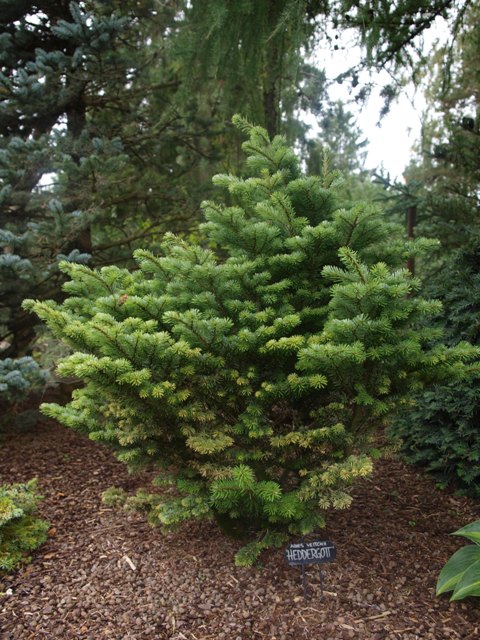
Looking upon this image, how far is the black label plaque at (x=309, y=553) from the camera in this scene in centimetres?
226

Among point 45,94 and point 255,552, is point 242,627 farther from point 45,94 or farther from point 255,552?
point 45,94

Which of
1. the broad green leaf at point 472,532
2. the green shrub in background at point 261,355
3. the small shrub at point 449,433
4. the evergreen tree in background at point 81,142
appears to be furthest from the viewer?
the evergreen tree in background at point 81,142

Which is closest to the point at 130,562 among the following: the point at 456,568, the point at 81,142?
the point at 456,568

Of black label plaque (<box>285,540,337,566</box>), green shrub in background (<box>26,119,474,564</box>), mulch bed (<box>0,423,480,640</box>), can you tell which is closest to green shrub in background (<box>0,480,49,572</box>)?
mulch bed (<box>0,423,480,640</box>)

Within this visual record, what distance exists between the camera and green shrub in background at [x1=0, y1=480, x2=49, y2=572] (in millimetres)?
2775

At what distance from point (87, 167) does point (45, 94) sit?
2.68 feet

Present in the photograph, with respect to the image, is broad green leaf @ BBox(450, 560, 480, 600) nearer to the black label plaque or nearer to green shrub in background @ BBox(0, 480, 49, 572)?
the black label plaque

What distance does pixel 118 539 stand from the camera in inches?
116

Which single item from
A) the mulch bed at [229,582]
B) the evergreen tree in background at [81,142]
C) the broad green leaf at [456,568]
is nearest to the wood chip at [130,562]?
the mulch bed at [229,582]

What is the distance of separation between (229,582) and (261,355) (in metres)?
1.11

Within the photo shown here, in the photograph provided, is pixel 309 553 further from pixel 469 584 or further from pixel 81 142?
pixel 81 142

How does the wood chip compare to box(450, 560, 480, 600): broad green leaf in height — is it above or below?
below

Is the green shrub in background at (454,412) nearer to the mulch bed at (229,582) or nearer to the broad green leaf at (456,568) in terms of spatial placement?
the mulch bed at (229,582)

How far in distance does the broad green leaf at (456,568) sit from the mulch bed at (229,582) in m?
0.14
